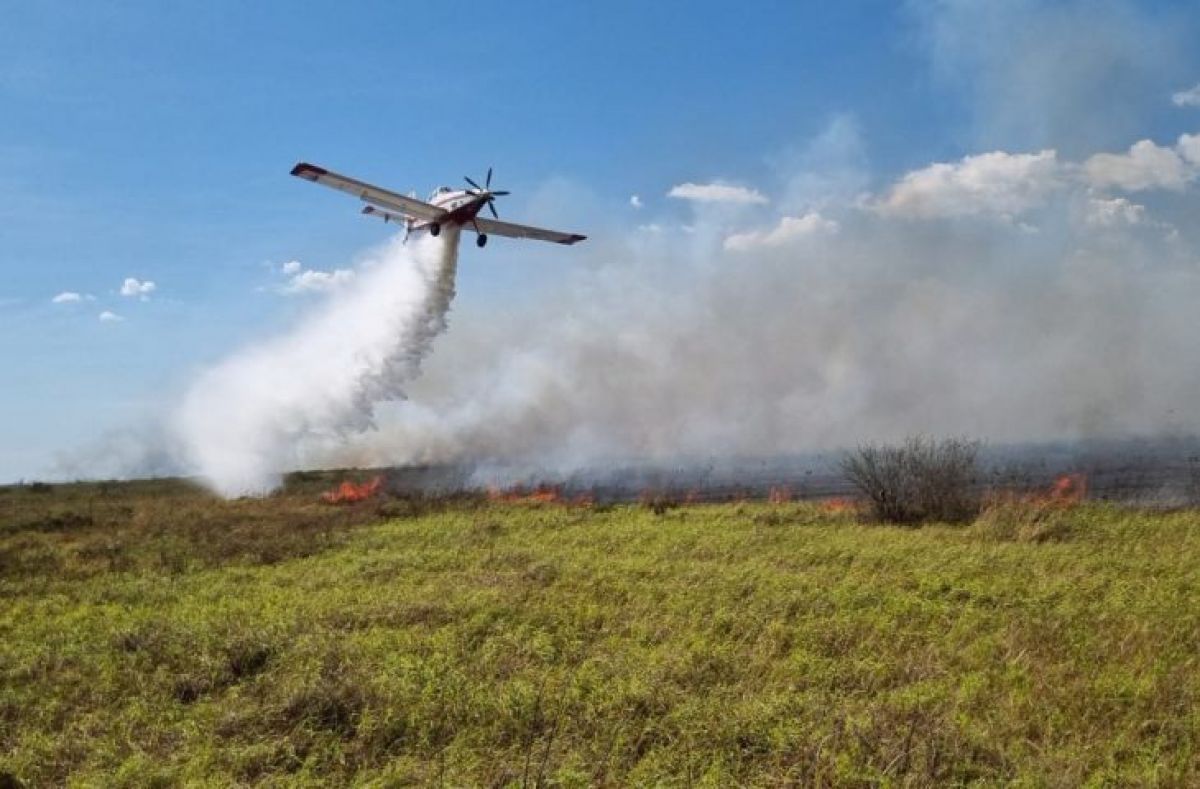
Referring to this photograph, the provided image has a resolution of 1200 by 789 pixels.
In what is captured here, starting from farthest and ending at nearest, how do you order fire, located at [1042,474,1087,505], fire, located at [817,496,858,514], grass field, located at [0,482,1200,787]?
fire, located at [817,496,858,514] → fire, located at [1042,474,1087,505] → grass field, located at [0,482,1200,787]

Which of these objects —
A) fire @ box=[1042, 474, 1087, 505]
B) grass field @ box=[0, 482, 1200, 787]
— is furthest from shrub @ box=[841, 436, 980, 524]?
grass field @ box=[0, 482, 1200, 787]

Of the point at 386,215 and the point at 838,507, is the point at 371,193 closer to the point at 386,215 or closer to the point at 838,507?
the point at 386,215

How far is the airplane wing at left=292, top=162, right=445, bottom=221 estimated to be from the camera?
113ft

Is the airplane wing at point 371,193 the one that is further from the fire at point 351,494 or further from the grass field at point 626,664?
the grass field at point 626,664

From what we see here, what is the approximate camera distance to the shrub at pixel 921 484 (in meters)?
25.9

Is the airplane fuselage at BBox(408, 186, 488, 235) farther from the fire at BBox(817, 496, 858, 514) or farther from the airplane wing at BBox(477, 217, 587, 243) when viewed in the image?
the fire at BBox(817, 496, 858, 514)

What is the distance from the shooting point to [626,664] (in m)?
11.3

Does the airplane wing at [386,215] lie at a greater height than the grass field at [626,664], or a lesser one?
greater

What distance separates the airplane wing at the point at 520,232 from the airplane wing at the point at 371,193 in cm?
186

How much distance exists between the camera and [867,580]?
1594 cm

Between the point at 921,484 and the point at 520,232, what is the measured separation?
2300 centimetres

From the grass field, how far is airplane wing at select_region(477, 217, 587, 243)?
2159cm

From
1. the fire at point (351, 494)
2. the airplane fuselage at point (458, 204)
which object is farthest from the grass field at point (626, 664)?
the airplane fuselage at point (458, 204)

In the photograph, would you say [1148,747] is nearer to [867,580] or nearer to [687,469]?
[867,580]
